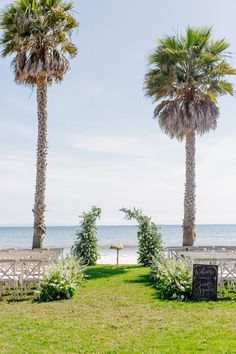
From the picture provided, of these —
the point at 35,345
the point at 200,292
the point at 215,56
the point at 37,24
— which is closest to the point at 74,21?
the point at 37,24

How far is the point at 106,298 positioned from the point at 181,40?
14501 millimetres

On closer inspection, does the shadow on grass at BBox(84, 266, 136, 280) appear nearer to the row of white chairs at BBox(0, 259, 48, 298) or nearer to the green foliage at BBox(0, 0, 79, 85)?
the row of white chairs at BBox(0, 259, 48, 298)

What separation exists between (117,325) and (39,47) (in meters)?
15.0

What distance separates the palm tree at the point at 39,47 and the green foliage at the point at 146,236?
4.05 metres

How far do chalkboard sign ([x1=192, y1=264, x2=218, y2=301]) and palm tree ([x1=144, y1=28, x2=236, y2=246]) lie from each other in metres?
10.5

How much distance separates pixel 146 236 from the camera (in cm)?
2008

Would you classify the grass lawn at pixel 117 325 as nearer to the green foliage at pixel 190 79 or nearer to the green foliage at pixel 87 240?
the green foliage at pixel 87 240

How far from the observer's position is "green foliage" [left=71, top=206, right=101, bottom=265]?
20.9 m

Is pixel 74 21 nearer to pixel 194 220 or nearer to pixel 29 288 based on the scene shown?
pixel 194 220

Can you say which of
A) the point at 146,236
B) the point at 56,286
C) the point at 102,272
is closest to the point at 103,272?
the point at 102,272

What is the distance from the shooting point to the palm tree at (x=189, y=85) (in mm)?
21062

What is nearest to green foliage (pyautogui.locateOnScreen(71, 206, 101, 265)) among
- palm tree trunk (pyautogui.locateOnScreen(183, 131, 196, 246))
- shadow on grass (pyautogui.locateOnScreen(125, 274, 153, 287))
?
palm tree trunk (pyautogui.locateOnScreen(183, 131, 196, 246))

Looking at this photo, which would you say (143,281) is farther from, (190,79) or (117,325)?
(190,79)

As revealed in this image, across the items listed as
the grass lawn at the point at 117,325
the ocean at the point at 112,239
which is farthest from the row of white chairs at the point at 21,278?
the ocean at the point at 112,239
